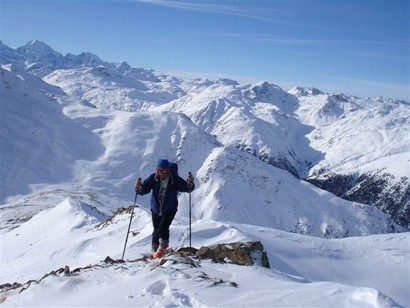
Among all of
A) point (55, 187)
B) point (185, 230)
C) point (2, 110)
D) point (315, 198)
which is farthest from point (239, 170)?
point (185, 230)

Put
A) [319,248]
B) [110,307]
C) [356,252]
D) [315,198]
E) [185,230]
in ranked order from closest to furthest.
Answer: [110,307] < [185,230] < [319,248] < [356,252] < [315,198]

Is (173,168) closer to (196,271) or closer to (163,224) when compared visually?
(163,224)

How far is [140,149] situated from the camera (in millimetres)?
184375

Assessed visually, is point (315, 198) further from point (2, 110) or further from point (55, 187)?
point (2, 110)

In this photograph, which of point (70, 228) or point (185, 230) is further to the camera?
point (70, 228)

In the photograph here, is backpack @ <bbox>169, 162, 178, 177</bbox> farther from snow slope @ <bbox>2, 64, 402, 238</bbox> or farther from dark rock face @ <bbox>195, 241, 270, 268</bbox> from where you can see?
snow slope @ <bbox>2, 64, 402, 238</bbox>

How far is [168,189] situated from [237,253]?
12.9ft

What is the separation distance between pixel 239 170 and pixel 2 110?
103m

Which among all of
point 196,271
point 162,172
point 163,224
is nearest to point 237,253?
point 163,224

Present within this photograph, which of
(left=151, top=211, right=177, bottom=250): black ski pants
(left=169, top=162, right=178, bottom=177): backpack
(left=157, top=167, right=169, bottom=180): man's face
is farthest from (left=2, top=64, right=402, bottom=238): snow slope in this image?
(left=157, top=167, right=169, bottom=180): man's face

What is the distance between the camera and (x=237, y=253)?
15492 mm

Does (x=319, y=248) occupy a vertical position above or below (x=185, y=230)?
below

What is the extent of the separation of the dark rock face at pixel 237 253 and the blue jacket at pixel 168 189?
6.26ft

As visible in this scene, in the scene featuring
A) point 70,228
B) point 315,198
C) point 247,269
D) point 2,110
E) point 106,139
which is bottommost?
point 315,198
